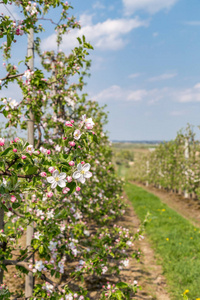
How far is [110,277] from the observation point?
15.6 ft

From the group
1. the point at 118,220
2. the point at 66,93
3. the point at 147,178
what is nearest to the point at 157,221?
the point at 118,220

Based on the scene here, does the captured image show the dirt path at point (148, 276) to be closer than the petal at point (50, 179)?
No

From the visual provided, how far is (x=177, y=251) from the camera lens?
5.68m

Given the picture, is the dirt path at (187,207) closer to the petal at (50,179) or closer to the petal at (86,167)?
the petal at (86,167)

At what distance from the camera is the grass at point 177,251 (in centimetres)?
438

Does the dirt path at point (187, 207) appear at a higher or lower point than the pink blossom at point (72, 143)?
lower

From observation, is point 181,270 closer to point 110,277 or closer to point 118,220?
point 110,277

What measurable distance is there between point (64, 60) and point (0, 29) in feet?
9.29

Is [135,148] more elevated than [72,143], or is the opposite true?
[135,148]

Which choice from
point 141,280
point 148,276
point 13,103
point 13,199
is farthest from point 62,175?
point 148,276

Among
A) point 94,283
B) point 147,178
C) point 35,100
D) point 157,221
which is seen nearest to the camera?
point 35,100

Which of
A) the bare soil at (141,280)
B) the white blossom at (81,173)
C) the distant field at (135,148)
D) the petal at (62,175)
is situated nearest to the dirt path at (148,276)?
the bare soil at (141,280)

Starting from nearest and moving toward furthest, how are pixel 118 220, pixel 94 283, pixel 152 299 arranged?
1. pixel 152 299
2. pixel 94 283
3. pixel 118 220

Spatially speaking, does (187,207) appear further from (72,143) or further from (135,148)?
(135,148)
